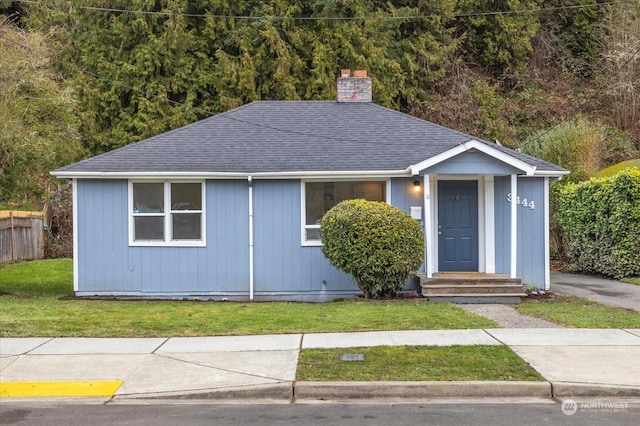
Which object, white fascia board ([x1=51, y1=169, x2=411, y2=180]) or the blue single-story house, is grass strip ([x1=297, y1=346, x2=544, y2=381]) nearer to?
the blue single-story house

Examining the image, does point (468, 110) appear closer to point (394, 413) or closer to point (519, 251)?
point (519, 251)

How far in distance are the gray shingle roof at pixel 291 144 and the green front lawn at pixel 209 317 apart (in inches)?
118

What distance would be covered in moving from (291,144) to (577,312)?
7421 mm

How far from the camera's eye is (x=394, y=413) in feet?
21.8

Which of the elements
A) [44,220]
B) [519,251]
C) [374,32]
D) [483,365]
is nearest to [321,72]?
[374,32]

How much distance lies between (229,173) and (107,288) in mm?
3740

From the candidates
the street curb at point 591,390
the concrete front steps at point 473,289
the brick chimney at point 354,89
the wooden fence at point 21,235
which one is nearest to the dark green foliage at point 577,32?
the brick chimney at point 354,89

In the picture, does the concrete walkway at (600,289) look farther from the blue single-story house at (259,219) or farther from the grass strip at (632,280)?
the blue single-story house at (259,219)

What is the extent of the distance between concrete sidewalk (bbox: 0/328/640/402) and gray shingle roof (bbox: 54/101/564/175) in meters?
5.97

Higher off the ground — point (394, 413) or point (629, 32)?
point (629, 32)

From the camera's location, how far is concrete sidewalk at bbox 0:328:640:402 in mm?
7199

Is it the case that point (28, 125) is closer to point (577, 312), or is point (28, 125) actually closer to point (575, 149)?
point (577, 312)

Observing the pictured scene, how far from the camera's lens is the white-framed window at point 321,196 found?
602 inches

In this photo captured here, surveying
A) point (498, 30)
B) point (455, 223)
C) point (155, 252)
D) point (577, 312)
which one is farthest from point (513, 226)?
point (498, 30)
